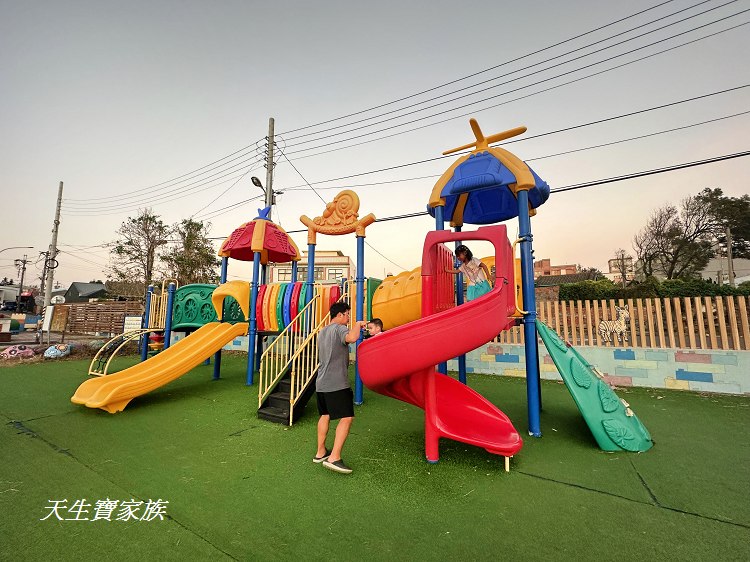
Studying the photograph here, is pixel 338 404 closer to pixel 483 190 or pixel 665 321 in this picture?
pixel 483 190

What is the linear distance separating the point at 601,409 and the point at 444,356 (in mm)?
2445

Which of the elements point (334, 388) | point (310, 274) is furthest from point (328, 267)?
point (334, 388)

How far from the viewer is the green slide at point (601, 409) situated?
4.04 meters

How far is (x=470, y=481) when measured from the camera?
3318mm

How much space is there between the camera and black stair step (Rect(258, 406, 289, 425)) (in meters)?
5.14

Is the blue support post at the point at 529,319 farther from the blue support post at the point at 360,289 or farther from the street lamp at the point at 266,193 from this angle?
the street lamp at the point at 266,193

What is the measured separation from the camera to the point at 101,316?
18828mm

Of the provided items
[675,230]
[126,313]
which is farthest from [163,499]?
[675,230]

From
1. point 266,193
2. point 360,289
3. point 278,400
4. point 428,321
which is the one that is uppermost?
point 266,193

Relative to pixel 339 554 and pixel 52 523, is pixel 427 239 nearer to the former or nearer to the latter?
pixel 339 554

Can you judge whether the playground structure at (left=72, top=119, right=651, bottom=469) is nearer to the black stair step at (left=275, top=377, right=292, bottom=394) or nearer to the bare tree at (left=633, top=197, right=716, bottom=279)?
the black stair step at (left=275, top=377, right=292, bottom=394)

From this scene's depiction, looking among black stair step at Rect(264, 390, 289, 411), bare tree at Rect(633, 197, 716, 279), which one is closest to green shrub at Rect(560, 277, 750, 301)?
bare tree at Rect(633, 197, 716, 279)

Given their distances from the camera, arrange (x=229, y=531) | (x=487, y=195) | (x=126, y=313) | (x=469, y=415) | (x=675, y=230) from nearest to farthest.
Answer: (x=229, y=531) → (x=469, y=415) → (x=487, y=195) → (x=126, y=313) → (x=675, y=230)

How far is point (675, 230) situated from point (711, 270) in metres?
16.2
